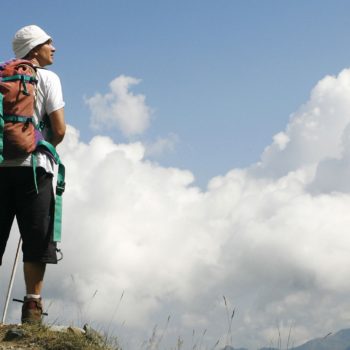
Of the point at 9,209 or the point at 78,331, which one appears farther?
the point at 78,331

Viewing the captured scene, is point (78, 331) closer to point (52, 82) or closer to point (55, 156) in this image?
point (55, 156)

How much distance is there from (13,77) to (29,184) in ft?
3.28

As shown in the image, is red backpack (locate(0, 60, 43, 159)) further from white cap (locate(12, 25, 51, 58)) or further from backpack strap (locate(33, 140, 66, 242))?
white cap (locate(12, 25, 51, 58))

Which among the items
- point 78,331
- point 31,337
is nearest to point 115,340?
point 78,331

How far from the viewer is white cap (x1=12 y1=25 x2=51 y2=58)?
5.14 meters

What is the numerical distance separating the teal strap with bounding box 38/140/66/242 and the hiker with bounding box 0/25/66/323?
0.05 m

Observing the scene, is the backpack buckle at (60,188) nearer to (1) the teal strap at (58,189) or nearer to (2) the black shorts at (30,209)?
(1) the teal strap at (58,189)

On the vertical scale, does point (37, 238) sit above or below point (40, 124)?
below

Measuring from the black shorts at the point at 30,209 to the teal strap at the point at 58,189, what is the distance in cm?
6

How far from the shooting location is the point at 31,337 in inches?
196

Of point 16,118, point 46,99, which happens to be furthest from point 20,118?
point 46,99

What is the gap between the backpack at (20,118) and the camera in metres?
4.67

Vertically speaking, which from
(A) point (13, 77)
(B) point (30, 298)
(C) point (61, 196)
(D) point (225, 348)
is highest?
(A) point (13, 77)

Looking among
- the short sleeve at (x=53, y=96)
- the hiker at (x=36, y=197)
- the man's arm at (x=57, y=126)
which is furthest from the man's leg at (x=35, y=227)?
the short sleeve at (x=53, y=96)
